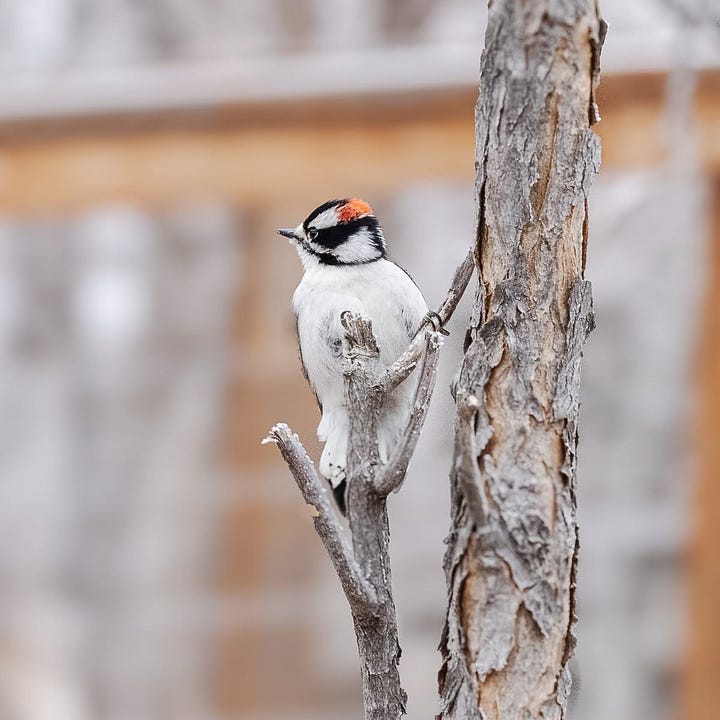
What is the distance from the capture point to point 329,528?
1001 mm

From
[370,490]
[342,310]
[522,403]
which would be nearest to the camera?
[522,403]

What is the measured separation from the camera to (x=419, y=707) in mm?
2588

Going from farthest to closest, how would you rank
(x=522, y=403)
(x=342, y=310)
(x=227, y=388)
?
1. (x=227, y=388)
2. (x=342, y=310)
3. (x=522, y=403)

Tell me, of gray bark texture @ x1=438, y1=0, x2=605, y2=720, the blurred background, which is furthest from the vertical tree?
the blurred background

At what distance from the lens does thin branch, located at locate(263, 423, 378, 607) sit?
999 millimetres

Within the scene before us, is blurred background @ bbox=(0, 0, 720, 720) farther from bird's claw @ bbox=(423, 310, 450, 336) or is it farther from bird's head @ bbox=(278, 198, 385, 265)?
bird's claw @ bbox=(423, 310, 450, 336)

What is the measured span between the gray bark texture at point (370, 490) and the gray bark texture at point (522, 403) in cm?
8

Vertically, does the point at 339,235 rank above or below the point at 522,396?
above

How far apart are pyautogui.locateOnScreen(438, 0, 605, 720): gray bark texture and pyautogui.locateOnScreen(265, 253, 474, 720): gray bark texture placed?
8 cm

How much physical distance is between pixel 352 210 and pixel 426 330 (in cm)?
37

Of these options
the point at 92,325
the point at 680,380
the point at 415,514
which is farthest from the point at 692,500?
the point at 92,325

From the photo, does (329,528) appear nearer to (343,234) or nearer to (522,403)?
(522,403)

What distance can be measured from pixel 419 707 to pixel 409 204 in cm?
119

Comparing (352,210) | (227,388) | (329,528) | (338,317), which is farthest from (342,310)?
(227,388)
